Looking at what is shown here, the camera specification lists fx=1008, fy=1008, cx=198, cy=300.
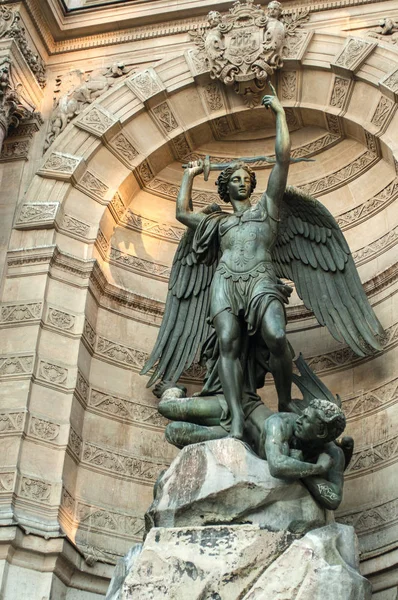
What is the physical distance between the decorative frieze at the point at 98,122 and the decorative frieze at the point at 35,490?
3.93 meters

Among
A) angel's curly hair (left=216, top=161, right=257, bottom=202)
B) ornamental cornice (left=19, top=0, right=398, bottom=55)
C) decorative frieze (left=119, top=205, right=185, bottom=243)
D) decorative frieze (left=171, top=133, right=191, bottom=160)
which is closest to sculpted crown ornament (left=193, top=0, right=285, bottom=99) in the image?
ornamental cornice (left=19, top=0, right=398, bottom=55)

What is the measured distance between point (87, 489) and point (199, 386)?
5.44 ft

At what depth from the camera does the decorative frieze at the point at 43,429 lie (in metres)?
8.98

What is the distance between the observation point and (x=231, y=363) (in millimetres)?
8094

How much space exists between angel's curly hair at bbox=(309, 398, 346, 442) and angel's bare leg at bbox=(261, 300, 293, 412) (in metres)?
0.74

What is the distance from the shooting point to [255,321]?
815 cm

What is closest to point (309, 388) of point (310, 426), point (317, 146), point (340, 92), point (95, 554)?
point (310, 426)

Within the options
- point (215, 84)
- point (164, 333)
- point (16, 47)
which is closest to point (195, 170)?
point (164, 333)

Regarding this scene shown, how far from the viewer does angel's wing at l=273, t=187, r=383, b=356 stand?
9.16 metres

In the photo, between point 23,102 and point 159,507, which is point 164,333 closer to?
point 159,507

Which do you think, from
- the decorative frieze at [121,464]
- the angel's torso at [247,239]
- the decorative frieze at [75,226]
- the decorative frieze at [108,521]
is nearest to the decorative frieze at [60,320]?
the decorative frieze at [75,226]

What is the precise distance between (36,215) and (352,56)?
367 cm

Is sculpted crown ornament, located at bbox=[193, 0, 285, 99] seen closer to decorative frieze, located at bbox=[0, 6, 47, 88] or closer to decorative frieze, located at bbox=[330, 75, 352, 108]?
decorative frieze, located at bbox=[330, 75, 352, 108]

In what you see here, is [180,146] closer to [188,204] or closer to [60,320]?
[188,204]
